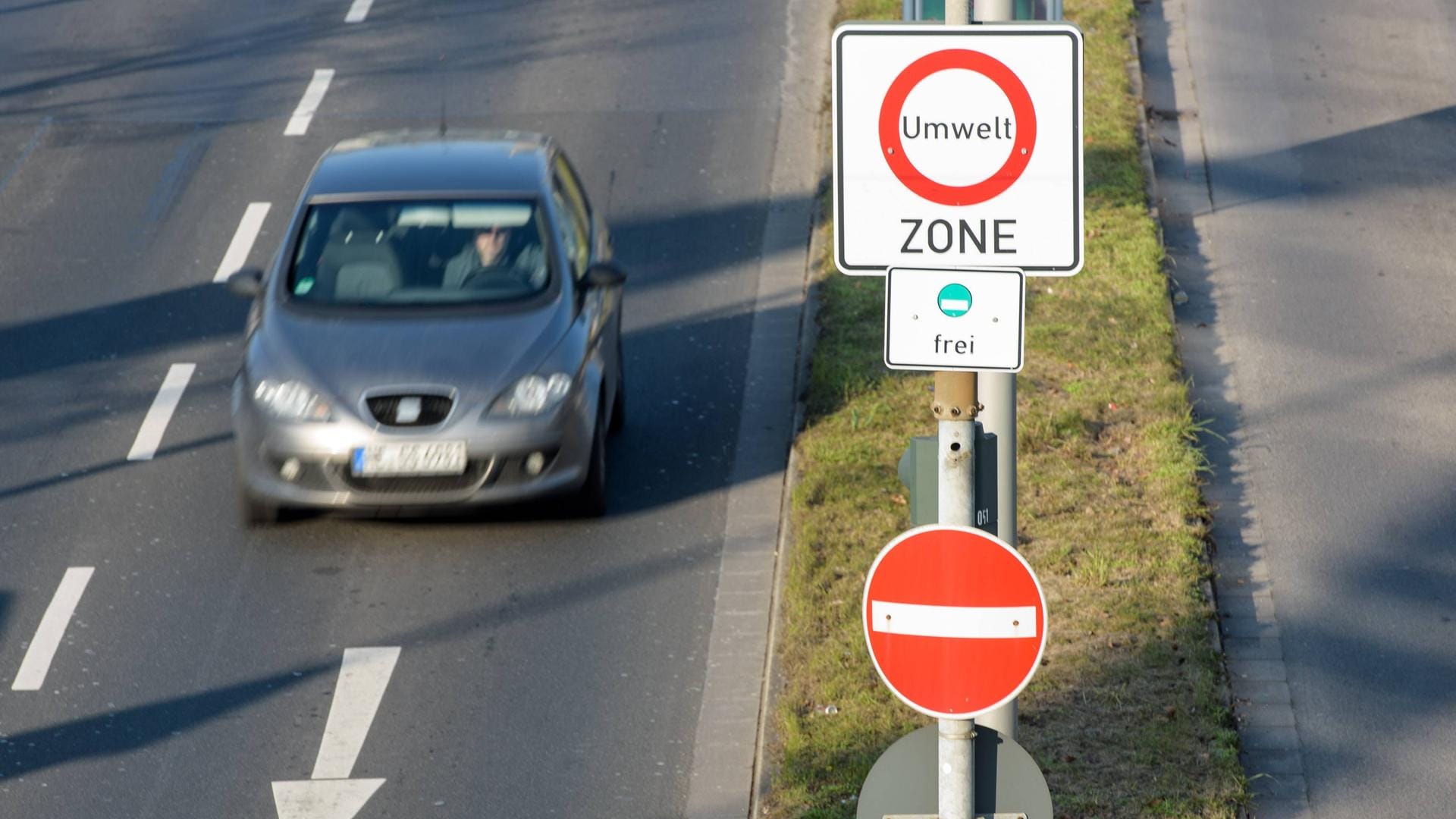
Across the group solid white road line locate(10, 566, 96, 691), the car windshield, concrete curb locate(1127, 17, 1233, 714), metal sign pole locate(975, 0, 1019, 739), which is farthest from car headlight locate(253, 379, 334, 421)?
metal sign pole locate(975, 0, 1019, 739)

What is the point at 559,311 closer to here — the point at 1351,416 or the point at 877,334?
the point at 877,334

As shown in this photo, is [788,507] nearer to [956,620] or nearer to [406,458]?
[406,458]

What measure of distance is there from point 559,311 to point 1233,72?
9.21 m

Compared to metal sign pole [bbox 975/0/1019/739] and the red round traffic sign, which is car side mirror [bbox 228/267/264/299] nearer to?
metal sign pole [bbox 975/0/1019/739]

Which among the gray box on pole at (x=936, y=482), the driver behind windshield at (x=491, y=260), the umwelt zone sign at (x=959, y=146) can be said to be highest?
the umwelt zone sign at (x=959, y=146)

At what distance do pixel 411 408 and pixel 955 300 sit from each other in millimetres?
5322

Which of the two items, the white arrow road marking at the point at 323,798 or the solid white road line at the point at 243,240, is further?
the solid white road line at the point at 243,240

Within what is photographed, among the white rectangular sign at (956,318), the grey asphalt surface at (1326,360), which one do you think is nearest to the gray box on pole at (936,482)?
the white rectangular sign at (956,318)

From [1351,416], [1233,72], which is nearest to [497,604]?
[1351,416]

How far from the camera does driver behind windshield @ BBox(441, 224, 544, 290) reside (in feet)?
35.0

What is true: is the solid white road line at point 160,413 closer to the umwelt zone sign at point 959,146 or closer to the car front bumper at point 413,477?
the car front bumper at point 413,477

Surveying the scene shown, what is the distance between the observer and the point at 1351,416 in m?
11.4

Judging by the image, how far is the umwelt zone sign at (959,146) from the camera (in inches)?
192

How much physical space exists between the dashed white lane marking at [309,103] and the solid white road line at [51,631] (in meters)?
7.70
